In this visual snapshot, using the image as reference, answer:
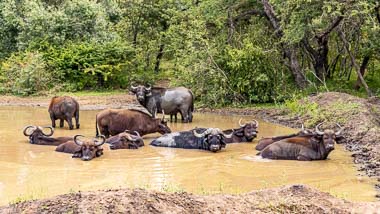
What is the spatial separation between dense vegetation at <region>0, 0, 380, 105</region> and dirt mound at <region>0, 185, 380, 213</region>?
1220cm

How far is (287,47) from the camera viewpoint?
25328 mm

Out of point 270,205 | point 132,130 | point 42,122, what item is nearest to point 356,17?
point 132,130

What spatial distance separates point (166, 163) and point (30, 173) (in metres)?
2.81

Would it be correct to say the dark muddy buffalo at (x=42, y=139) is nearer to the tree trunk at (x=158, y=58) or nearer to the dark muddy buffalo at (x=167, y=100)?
the dark muddy buffalo at (x=167, y=100)

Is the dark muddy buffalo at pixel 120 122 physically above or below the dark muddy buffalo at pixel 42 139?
above

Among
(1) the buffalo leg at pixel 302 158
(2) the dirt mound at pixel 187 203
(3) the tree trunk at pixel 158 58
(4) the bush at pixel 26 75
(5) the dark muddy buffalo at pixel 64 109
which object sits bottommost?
(1) the buffalo leg at pixel 302 158

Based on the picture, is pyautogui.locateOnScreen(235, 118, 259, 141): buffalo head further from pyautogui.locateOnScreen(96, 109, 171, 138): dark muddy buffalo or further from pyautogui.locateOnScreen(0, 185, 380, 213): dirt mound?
pyautogui.locateOnScreen(0, 185, 380, 213): dirt mound

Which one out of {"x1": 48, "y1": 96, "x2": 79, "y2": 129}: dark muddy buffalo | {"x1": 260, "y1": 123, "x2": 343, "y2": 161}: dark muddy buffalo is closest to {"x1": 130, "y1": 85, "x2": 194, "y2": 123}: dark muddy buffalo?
{"x1": 48, "y1": 96, "x2": 79, "y2": 129}: dark muddy buffalo

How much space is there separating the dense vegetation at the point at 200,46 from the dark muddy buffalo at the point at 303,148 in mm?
6728

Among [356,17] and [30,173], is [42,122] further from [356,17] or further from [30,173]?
[356,17]

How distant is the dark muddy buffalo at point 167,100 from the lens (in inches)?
781

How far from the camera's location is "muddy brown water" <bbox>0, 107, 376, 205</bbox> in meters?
10.1

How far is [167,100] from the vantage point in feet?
65.5

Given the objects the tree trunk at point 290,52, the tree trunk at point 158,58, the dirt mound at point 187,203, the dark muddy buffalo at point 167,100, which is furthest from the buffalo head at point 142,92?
A: the tree trunk at point 158,58
